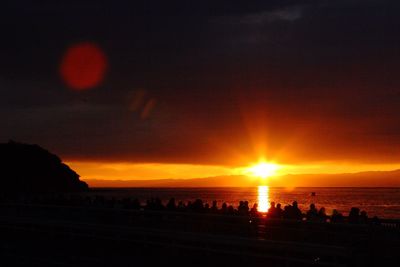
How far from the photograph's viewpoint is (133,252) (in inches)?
723

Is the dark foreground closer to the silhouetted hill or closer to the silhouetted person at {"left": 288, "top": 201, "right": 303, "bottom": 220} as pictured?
the silhouetted person at {"left": 288, "top": 201, "right": 303, "bottom": 220}

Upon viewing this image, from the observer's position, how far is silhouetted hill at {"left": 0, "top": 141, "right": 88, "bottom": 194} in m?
111

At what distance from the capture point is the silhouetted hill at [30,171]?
11125 centimetres

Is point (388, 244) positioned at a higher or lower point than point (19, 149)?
lower

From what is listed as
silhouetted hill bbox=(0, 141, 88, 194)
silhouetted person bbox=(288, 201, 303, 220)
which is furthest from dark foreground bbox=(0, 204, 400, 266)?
silhouetted hill bbox=(0, 141, 88, 194)

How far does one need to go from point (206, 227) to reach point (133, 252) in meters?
2.37

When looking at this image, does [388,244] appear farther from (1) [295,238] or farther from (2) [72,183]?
(2) [72,183]

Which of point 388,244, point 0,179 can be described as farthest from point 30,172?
point 388,244

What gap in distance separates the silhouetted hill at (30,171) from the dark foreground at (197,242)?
79333mm

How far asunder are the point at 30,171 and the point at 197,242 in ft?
399

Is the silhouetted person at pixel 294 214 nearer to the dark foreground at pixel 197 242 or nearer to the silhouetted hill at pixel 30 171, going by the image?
the dark foreground at pixel 197 242

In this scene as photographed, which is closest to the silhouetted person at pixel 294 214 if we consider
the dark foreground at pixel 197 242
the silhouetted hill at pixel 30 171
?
the dark foreground at pixel 197 242

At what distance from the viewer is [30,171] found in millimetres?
133500

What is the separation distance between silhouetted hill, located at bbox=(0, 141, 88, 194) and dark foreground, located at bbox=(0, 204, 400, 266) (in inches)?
3123
